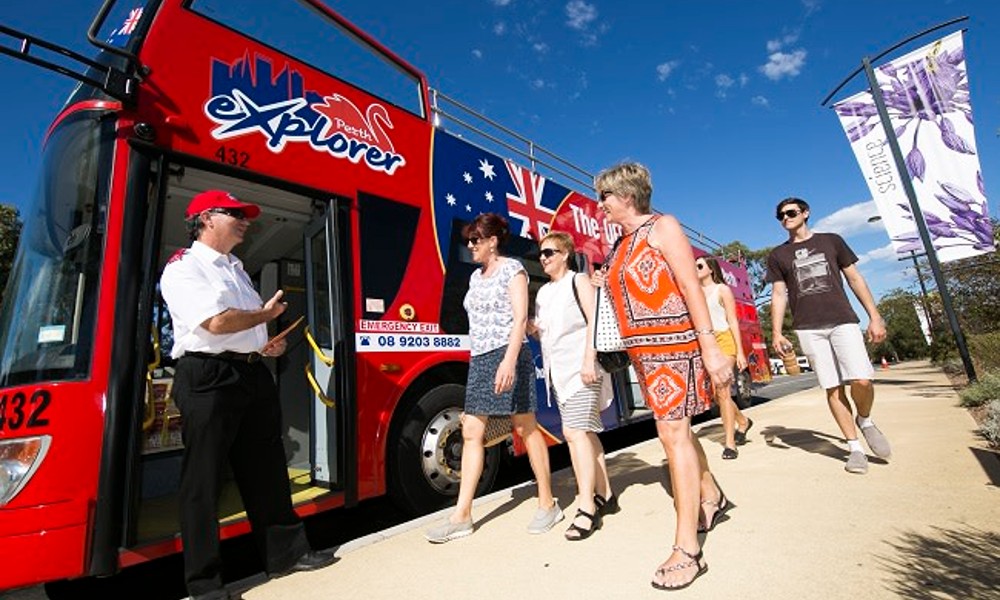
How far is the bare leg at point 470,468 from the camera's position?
3.00 meters

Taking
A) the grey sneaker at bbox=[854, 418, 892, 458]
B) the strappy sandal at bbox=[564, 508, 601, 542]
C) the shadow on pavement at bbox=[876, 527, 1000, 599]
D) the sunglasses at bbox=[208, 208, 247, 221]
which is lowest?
the shadow on pavement at bbox=[876, 527, 1000, 599]

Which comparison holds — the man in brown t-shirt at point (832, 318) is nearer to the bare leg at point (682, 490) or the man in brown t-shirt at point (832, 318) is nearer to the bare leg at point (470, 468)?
the bare leg at point (682, 490)

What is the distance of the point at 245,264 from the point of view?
17.2 feet

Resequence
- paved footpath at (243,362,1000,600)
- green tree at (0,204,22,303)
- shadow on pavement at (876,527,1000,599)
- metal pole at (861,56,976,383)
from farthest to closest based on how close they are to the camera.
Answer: green tree at (0,204,22,303), metal pole at (861,56,976,383), paved footpath at (243,362,1000,600), shadow on pavement at (876,527,1000,599)

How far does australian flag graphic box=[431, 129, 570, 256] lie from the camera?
14.3 feet

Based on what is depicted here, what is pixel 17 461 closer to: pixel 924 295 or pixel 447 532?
pixel 447 532

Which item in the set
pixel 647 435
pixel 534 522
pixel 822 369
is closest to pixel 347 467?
pixel 534 522

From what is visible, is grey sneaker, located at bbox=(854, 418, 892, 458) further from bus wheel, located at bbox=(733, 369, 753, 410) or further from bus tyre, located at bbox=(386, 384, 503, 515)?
bus wheel, located at bbox=(733, 369, 753, 410)

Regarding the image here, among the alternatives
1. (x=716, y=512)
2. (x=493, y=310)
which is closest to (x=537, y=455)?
(x=493, y=310)

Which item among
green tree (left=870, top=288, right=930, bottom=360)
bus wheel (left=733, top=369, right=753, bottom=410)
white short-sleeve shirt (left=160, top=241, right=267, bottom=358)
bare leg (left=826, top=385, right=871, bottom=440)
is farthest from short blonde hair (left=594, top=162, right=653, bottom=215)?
green tree (left=870, top=288, right=930, bottom=360)

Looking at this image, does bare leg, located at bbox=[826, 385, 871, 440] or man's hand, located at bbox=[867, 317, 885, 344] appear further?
man's hand, located at bbox=[867, 317, 885, 344]

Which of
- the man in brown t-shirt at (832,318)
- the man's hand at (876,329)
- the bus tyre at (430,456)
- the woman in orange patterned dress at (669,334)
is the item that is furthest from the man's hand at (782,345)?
the bus tyre at (430,456)

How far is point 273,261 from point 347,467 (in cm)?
290

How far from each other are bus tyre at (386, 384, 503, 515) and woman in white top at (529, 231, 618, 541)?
1.00m
